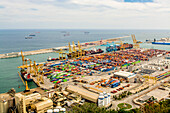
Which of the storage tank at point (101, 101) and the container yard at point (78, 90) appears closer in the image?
the container yard at point (78, 90)

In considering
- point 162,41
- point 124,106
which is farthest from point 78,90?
point 162,41

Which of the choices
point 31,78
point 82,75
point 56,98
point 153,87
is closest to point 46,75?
point 31,78

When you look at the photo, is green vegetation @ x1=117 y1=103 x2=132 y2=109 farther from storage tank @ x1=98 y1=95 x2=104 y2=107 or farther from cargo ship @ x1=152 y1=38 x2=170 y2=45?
cargo ship @ x1=152 y1=38 x2=170 y2=45

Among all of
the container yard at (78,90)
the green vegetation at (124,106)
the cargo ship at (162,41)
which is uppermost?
the cargo ship at (162,41)

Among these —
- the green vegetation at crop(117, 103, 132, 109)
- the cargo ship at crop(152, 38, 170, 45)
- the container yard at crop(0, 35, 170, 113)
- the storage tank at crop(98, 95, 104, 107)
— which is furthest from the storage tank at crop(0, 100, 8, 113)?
the cargo ship at crop(152, 38, 170, 45)

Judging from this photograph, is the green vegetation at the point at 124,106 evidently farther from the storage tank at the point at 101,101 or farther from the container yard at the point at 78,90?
the storage tank at the point at 101,101

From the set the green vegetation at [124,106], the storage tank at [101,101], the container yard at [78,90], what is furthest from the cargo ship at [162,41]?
the storage tank at [101,101]

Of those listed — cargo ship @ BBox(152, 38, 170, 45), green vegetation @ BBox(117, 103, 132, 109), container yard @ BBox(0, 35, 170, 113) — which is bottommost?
green vegetation @ BBox(117, 103, 132, 109)

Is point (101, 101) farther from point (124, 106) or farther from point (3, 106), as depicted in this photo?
point (3, 106)

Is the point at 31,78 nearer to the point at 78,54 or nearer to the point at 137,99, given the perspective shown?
the point at 137,99

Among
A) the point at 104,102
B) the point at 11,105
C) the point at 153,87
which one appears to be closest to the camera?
the point at 11,105

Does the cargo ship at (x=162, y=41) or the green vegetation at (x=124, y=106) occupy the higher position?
the cargo ship at (x=162, y=41)
